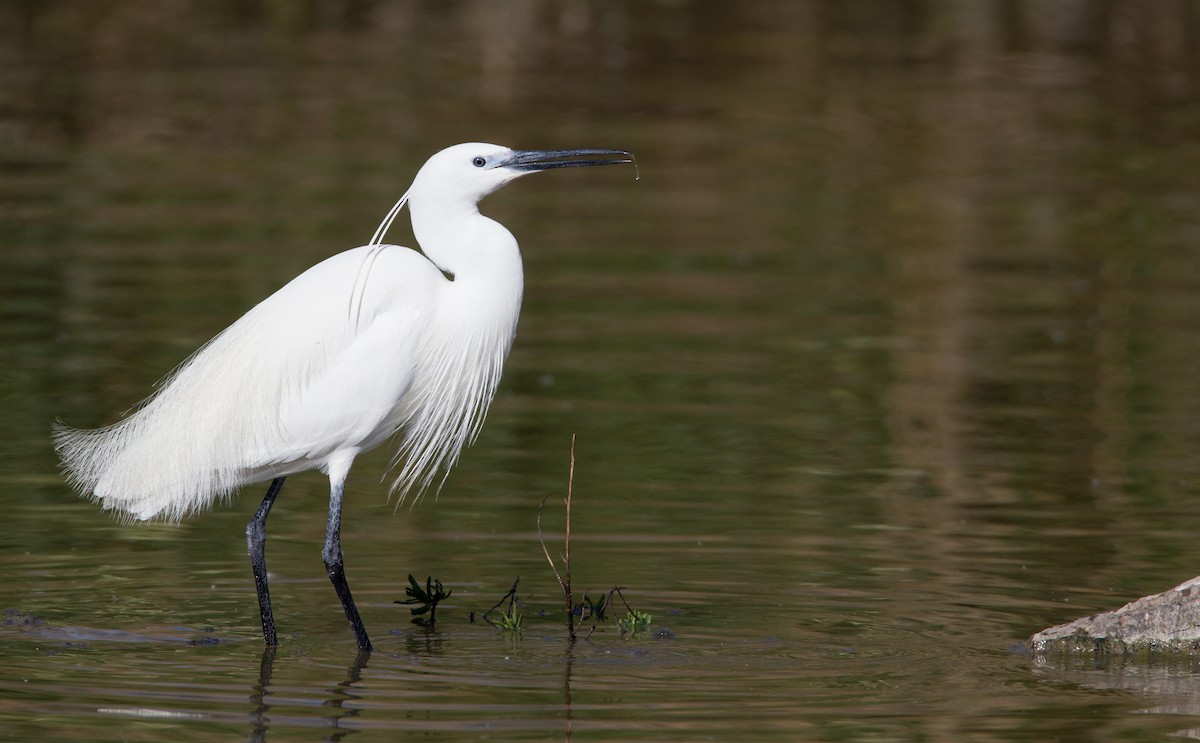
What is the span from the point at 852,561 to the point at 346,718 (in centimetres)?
254

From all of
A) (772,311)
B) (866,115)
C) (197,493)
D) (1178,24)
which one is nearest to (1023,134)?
(866,115)

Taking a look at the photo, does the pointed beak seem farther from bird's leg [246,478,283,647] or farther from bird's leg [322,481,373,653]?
bird's leg [246,478,283,647]

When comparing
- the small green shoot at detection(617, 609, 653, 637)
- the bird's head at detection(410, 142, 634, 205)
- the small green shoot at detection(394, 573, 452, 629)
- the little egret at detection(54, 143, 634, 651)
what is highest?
the bird's head at detection(410, 142, 634, 205)

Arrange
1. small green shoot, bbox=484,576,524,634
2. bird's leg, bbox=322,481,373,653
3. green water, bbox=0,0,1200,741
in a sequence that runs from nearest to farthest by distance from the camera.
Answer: green water, bbox=0,0,1200,741 → bird's leg, bbox=322,481,373,653 → small green shoot, bbox=484,576,524,634

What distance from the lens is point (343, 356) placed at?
665 centimetres

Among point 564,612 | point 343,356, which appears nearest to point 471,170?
point 343,356

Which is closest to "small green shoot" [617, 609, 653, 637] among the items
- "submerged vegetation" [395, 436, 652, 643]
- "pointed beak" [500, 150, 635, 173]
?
"submerged vegetation" [395, 436, 652, 643]

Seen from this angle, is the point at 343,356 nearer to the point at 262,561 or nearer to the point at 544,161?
the point at 262,561

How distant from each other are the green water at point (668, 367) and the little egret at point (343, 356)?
0.47 m

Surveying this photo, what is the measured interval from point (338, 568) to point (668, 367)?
4.67 m

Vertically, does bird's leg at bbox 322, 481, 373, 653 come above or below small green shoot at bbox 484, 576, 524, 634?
above

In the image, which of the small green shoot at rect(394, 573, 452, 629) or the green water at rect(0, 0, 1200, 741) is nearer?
the green water at rect(0, 0, 1200, 741)

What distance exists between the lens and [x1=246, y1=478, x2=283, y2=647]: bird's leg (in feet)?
21.1

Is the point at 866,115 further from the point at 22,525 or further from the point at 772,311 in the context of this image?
the point at 22,525
